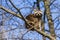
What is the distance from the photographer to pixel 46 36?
19.7 ft

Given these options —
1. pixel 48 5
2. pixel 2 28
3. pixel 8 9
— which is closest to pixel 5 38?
pixel 2 28

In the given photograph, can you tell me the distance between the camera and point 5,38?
21.4 feet

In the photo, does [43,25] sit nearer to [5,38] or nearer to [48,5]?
[48,5]

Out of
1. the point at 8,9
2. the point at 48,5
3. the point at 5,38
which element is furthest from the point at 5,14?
the point at 48,5

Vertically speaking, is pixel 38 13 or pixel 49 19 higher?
pixel 38 13

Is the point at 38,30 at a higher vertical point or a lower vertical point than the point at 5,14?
lower

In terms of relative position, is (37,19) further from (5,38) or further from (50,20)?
(5,38)

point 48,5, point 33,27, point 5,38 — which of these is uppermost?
point 48,5

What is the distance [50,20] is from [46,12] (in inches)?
9.3

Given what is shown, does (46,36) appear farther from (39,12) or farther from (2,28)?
(2,28)

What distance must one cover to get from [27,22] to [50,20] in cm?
80

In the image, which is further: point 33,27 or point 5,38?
point 5,38

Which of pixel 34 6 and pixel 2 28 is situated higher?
pixel 34 6

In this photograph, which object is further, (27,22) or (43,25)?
(43,25)
